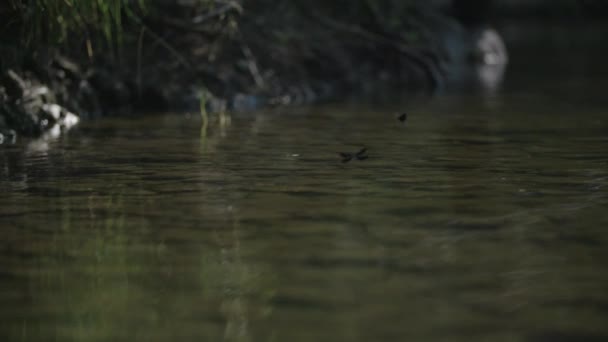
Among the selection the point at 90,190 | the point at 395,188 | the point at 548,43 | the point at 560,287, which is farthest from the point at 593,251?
the point at 548,43

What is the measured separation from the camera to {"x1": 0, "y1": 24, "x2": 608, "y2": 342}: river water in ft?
9.91

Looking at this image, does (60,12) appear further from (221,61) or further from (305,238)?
(221,61)

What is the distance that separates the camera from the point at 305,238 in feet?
13.1

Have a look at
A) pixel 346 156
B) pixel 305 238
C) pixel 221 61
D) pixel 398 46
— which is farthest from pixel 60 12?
pixel 398 46

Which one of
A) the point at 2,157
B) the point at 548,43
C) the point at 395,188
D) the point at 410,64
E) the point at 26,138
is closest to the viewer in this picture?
the point at 395,188

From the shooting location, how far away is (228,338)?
286cm

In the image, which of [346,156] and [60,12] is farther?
[60,12]

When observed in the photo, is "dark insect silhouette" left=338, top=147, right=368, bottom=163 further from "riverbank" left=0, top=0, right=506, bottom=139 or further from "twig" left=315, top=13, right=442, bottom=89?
"twig" left=315, top=13, right=442, bottom=89

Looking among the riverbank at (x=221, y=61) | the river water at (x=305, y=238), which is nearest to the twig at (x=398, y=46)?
the riverbank at (x=221, y=61)

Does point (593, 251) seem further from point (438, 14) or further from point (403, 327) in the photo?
point (438, 14)

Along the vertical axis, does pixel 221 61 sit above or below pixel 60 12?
below

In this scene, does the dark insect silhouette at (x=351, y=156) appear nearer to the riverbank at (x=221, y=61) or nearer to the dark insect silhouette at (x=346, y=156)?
the dark insect silhouette at (x=346, y=156)

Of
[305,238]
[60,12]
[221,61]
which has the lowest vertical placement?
[305,238]

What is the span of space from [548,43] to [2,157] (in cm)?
1838
